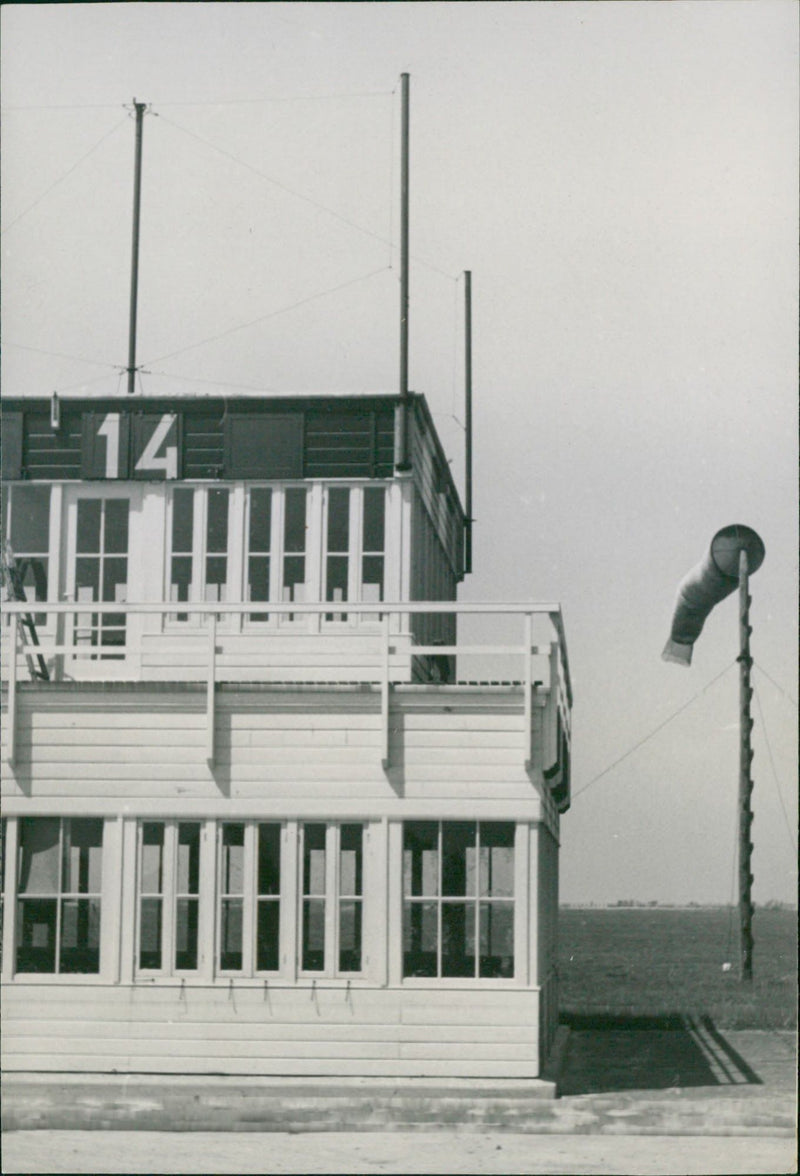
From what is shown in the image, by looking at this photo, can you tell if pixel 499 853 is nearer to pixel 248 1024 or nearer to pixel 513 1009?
pixel 513 1009

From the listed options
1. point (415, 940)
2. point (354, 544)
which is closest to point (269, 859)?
point (415, 940)

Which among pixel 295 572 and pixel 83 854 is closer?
pixel 83 854

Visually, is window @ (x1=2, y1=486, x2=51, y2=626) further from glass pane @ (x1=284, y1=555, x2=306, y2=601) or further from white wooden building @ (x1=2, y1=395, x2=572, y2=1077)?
white wooden building @ (x1=2, y1=395, x2=572, y2=1077)

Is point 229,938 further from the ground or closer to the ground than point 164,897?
closer to the ground

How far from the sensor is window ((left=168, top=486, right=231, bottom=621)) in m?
22.0

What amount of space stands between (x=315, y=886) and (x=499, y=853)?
1821mm

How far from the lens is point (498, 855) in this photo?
18.2 meters

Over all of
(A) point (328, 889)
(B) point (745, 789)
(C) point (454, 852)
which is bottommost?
(A) point (328, 889)

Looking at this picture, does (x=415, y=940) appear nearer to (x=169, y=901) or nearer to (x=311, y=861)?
(x=311, y=861)

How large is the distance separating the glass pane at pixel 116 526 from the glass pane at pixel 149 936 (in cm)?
554

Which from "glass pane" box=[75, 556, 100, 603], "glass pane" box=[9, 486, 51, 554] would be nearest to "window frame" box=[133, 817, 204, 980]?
"glass pane" box=[75, 556, 100, 603]

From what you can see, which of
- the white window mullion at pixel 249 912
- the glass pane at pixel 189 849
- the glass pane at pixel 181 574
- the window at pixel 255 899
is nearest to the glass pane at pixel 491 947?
the window at pixel 255 899

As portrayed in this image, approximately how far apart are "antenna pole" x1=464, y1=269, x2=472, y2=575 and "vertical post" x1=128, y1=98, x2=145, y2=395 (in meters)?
5.06

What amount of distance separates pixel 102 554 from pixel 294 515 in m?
2.40
